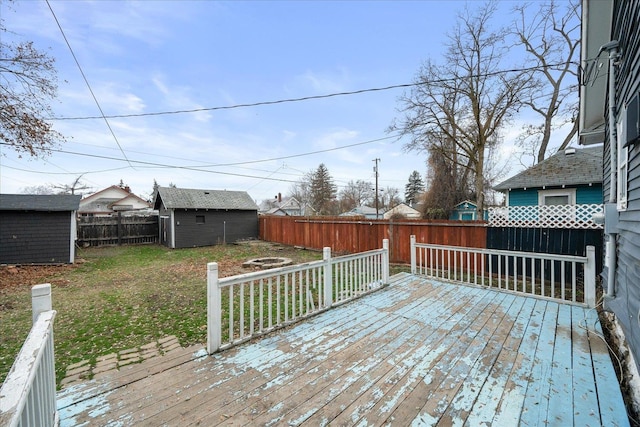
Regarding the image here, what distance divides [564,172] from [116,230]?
19.8 metres

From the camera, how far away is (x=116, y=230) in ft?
44.4

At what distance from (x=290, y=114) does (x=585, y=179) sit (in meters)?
11.9

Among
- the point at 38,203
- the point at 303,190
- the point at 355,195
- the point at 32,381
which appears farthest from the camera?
the point at 355,195

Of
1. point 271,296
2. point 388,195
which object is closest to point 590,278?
point 271,296

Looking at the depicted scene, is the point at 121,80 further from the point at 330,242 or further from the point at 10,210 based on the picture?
the point at 330,242

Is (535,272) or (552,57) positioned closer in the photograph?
(535,272)

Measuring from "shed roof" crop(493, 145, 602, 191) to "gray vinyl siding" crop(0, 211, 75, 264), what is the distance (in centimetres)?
1636

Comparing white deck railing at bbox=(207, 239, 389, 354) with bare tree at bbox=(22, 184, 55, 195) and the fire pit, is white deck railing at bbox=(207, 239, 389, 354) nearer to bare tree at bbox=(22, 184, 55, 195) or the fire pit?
the fire pit

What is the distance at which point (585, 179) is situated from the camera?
29.5 ft

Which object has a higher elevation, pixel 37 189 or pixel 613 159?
pixel 37 189

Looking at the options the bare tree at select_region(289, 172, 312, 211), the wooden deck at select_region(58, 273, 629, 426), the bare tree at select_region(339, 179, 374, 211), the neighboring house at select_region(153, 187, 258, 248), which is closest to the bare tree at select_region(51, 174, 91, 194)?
the neighboring house at select_region(153, 187, 258, 248)

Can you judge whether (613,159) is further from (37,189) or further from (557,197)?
(37,189)

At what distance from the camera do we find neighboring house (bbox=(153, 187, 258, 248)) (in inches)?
515

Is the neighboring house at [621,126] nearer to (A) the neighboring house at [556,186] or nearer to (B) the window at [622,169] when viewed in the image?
(B) the window at [622,169]
